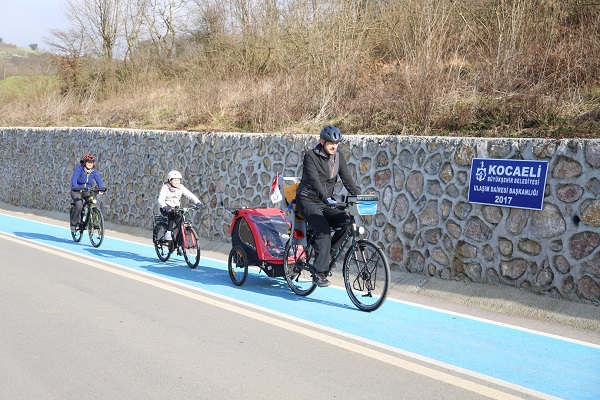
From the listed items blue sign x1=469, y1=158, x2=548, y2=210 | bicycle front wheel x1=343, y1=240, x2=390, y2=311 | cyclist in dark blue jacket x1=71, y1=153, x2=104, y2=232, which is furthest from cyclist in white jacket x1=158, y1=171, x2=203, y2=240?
blue sign x1=469, y1=158, x2=548, y2=210

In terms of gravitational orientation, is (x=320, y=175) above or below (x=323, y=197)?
above

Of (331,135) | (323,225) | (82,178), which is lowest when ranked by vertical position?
(323,225)

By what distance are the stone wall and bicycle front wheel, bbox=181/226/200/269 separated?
2.10 meters

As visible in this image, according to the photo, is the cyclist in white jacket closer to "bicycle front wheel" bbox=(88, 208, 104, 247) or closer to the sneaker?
"bicycle front wheel" bbox=(88, 208, 104, 247)

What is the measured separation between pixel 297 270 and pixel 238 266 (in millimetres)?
1282

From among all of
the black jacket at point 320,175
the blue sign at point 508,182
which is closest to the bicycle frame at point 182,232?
the black jacket at point 320,175

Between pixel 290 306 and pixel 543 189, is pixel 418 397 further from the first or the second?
pixel 543 189

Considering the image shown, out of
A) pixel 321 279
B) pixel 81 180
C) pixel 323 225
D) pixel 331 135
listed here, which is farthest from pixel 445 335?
pixel 81 180

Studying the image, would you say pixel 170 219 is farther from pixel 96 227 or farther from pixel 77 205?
pixel 77 205

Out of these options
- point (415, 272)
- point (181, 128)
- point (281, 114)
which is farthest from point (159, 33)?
point (415, 272)

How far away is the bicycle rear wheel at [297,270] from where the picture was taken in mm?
8954

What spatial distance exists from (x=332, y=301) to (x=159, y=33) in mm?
27900

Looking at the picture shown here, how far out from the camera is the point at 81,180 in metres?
15.0

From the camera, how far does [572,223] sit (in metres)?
8.20
